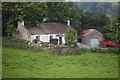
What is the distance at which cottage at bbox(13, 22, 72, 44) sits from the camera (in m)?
33.2

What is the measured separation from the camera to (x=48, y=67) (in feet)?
55.3

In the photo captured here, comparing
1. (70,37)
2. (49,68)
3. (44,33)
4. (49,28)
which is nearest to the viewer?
(49,68)

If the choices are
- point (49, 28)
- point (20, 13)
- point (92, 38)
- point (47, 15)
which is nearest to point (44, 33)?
point (49, 28)

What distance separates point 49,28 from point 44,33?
75.9 inches

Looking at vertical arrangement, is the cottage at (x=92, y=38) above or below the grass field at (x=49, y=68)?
above

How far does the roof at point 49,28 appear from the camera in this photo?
110 ft

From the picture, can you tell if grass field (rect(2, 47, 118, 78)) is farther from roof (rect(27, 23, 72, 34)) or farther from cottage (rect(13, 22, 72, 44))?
roof (rect(27, 23, 72, 34))

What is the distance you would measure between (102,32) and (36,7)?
45.3 ft

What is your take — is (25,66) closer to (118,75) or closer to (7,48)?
(118,75)

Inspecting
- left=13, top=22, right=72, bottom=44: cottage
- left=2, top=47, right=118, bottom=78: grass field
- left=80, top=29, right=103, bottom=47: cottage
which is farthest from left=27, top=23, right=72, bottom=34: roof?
left=2, top=47, right=118, bottom=78: grass field

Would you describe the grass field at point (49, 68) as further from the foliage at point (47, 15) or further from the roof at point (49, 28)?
the roof at point (49, 28)

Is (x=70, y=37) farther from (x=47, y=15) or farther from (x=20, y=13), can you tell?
(x=47, y=15)

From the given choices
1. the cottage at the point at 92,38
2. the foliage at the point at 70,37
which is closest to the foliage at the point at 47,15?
Result: the cottage at the point at 92,38

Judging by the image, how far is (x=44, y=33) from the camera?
33812mm
